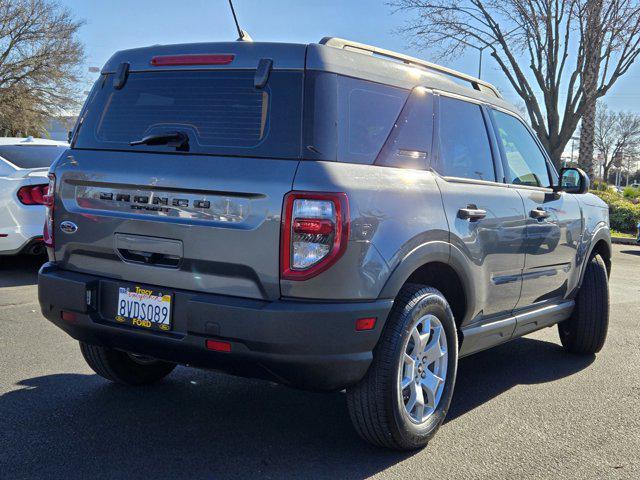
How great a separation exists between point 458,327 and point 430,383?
476 mm

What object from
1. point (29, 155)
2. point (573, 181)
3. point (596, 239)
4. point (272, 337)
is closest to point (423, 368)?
point (272, 337)

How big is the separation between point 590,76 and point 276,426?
2052 centimetres

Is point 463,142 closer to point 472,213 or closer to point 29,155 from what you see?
point 472,213

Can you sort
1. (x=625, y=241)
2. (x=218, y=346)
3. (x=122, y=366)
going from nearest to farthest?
(x=218, y=346) → (x=122, y=366) → (x=625, y=241)

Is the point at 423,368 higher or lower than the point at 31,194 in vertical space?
lower

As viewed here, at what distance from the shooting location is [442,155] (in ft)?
12.8

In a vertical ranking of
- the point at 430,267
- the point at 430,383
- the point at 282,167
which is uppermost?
the point at 282,167

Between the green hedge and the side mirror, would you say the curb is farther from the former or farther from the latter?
the side mirror

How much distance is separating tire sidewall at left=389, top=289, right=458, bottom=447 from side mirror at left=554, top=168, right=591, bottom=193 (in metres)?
1.92

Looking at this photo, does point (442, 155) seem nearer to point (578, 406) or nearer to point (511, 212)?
point (511, 212)

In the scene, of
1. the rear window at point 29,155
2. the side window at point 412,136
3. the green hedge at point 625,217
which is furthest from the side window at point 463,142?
the green hedge at point 625,217

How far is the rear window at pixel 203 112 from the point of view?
127 inches

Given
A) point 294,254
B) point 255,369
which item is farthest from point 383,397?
point 294,254

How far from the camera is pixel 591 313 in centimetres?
547
